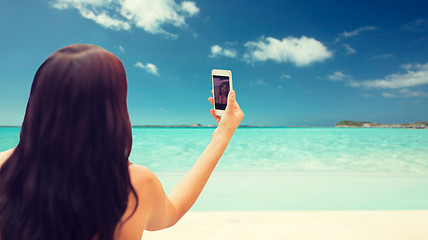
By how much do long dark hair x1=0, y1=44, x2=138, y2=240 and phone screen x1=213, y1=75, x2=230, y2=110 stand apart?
68cm

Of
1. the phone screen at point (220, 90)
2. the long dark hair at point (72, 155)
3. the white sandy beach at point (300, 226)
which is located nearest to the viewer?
the long dark hair at point (72, 155)

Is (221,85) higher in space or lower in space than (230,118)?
higher

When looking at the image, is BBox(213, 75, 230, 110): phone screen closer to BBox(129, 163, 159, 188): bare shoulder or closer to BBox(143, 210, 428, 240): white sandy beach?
BBox(129, 163, 159, 188): bare shoulder

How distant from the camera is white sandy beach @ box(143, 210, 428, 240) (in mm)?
2836

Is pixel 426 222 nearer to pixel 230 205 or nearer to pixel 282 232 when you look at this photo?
pixel 282 232

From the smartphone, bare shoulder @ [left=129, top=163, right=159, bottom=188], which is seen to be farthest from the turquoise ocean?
bare shoulder @ [left=129, top=163, right=159, bottom=188]

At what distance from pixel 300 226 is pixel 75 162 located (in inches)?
117

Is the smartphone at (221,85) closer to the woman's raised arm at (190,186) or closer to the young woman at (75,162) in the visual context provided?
the woman's raised arm at (190,186)

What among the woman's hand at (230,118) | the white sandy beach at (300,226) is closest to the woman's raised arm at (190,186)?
the woman's hand at (230,118)

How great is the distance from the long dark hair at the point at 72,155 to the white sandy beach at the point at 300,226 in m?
2.31

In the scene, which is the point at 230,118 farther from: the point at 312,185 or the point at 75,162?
the point at 312,185

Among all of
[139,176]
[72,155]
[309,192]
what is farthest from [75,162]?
[309,192]

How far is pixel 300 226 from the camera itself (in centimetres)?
305

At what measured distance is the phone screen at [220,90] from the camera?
1329 millimetres
